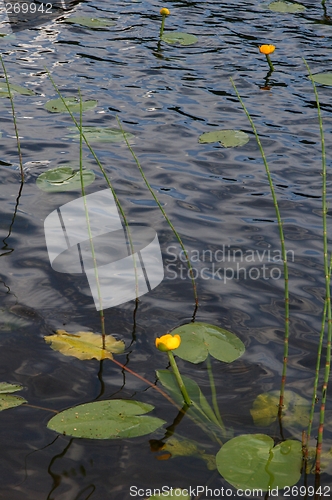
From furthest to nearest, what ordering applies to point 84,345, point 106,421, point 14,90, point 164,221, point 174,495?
point 14,90, point 164,221, point 84,345, point 106,421, point 174,495

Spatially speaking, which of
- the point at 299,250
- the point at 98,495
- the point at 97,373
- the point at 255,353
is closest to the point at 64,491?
the point at 98,495

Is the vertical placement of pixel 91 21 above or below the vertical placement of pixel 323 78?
above

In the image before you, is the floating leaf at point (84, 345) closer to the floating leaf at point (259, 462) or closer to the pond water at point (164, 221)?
the pond water at point (164, 221)

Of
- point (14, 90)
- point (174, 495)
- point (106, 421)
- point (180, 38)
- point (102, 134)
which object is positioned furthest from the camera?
point (180, 38)

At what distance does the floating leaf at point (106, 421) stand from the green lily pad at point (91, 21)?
16.1ft

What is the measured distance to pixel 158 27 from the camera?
600 cm

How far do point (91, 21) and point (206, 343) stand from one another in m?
4.72

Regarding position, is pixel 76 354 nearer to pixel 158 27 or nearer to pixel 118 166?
pixel 118 166

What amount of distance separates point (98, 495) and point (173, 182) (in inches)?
83.1

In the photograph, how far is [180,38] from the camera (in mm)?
5660

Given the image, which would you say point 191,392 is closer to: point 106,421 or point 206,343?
point 206,343

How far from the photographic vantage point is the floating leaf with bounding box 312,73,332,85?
15.4ft

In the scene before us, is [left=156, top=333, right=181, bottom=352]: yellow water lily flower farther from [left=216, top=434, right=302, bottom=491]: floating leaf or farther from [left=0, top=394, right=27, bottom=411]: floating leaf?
[left=0, top=394, right=27, bottom=411]: floating leaf

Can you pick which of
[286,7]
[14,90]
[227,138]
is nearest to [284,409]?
[227,138]
